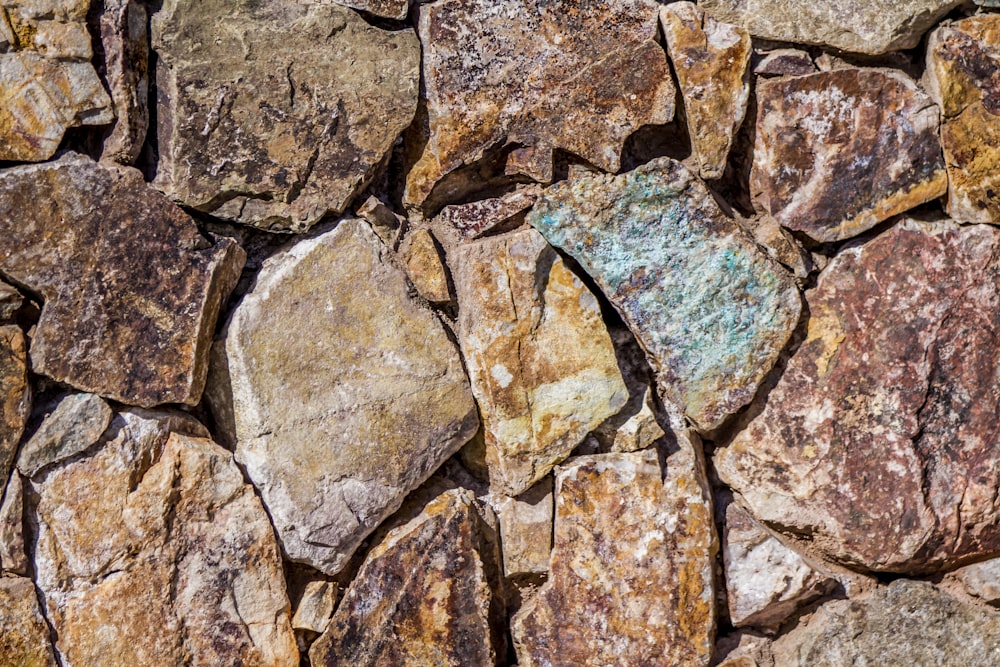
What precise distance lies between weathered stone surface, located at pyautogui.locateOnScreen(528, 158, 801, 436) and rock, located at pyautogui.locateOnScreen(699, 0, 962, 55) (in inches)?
10.6

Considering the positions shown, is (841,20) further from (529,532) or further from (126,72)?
(126,72)

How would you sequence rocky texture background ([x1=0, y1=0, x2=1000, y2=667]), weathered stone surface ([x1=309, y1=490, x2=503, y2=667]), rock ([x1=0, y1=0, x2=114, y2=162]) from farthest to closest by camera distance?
weathered stone surface ([x1=309, y1=490, x2=503, y2=667]), rocky texture background ([x1=0, y1=0, x2=1000, y2=667]), rock ([x1=0, y1=0, x2=114, y2=162])

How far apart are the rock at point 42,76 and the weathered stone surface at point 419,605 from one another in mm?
823

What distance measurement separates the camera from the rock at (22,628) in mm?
1355

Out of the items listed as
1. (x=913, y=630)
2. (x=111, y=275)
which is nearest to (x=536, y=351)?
(x=111, y=275)

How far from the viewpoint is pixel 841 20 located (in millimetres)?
1468

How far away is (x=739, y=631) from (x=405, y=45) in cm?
115

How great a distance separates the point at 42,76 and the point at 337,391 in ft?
2.07

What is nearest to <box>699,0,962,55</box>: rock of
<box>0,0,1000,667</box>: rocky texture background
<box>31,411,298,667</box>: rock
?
<box>0,0,1000,667</box>: rocky texture background

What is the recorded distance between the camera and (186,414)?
4.80ft

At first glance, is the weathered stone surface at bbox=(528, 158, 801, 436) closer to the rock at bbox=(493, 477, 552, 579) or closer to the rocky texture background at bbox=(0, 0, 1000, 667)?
the rocky texture background at bbox=(0, 0, 1000, 667)

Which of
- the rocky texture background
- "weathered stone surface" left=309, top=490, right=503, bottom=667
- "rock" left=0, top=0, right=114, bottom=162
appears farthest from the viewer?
"weathered stone surface" left=309, top=490, right=503, bottom=667

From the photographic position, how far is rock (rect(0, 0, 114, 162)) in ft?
4.27

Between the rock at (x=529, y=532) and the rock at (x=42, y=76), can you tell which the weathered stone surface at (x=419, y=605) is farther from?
the rock at (x=42, y=76)
